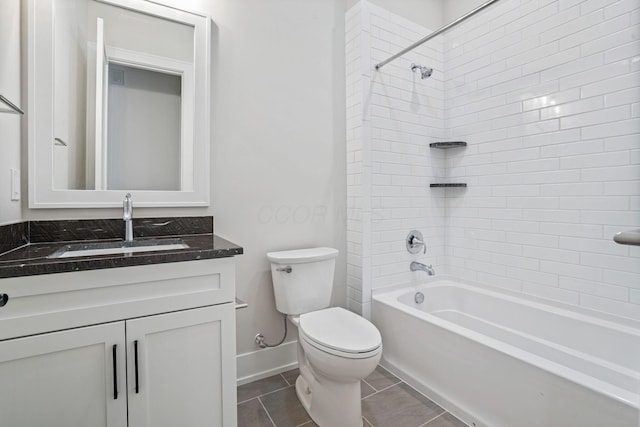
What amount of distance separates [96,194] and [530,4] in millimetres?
2783

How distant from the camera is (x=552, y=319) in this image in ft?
5.89

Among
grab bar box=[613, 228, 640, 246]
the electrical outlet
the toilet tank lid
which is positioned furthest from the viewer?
the toilet tank lid

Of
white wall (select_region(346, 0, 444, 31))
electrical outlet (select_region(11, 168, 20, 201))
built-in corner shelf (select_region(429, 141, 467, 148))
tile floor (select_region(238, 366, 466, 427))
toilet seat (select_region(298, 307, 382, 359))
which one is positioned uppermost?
white wall (select_region(346, 0, 444, 31))

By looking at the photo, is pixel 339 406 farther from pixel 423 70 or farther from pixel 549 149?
pixel 423 70

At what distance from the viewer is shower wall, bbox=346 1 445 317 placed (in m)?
2.12

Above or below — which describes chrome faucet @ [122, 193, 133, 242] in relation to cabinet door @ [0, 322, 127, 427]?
above

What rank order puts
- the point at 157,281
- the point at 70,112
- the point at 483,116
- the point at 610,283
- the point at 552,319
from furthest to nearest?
the point at 483,116 → the point at 552,319 → the point at 610,283 → the point at 70,112 → the point at 157,281

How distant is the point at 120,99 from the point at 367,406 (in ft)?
6.71

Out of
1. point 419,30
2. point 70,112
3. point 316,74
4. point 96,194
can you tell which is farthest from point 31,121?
point 419,30

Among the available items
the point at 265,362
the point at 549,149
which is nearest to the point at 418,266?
the point at 549,149

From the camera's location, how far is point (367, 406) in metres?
1.64

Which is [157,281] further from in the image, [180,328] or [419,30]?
[419,30]

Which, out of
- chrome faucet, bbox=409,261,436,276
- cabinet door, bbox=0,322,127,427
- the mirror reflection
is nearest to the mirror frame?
the mirror reflection

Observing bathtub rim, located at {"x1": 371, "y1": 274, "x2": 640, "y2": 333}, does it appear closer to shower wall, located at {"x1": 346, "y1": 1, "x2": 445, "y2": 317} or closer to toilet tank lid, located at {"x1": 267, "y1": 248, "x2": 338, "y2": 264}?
shower wall, located at {"x1": 346, "y1": 1, "x2": 445, "y2": 317}
